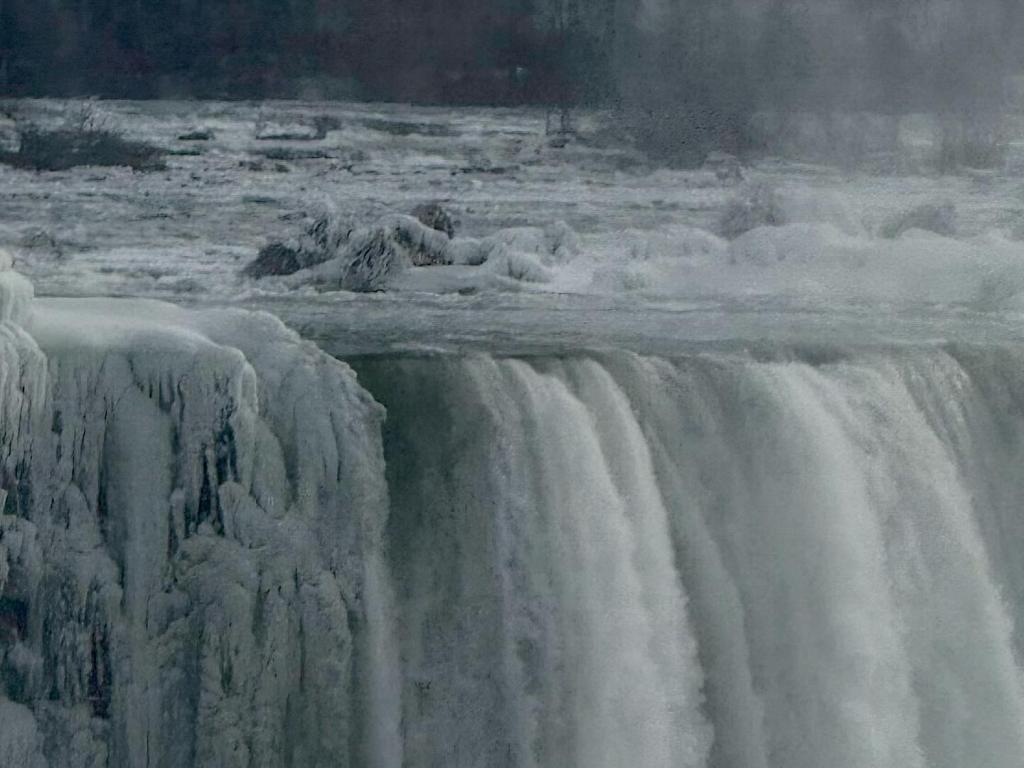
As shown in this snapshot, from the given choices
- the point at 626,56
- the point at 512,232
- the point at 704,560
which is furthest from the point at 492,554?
the point at 626,56

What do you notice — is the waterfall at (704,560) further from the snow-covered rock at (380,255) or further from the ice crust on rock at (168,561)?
the snow-covered rock at (380,255)

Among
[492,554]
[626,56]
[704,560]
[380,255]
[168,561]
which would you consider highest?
[626,56]

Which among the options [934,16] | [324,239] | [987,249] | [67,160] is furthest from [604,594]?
[934,16]

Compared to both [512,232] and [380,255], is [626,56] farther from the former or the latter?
[380,255]

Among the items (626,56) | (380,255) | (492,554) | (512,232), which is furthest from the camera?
(626,56)

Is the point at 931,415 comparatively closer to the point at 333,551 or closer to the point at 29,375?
the point at 333,551
